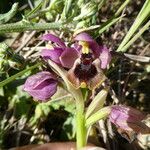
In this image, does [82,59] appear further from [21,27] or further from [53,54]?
[21,27]

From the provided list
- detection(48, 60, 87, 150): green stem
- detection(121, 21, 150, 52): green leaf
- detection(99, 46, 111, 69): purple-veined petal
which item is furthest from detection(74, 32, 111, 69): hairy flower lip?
detection(121, 21, 150, 52): green leaf

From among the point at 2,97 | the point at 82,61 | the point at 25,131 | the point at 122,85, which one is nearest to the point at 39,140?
the point at 25,131

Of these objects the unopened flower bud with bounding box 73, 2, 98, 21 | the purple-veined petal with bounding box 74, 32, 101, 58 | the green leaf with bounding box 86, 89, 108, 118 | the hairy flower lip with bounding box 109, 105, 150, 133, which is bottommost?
the hairy flower lip with bounding box 109, 105, 150, 133

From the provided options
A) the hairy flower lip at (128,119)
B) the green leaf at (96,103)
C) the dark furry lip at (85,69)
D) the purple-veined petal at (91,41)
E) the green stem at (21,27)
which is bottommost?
the hairy flower lip at (128,119)

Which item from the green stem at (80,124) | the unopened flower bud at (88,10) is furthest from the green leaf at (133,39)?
the green stem at (80,124)

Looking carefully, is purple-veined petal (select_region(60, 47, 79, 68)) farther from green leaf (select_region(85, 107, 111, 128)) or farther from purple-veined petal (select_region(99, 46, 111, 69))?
green leaf (select_region(85, 107, 111, 128))

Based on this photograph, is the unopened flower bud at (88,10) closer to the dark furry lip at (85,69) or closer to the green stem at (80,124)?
the dark furry lip at (85,69)

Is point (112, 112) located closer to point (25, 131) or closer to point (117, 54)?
point (117, 54)
